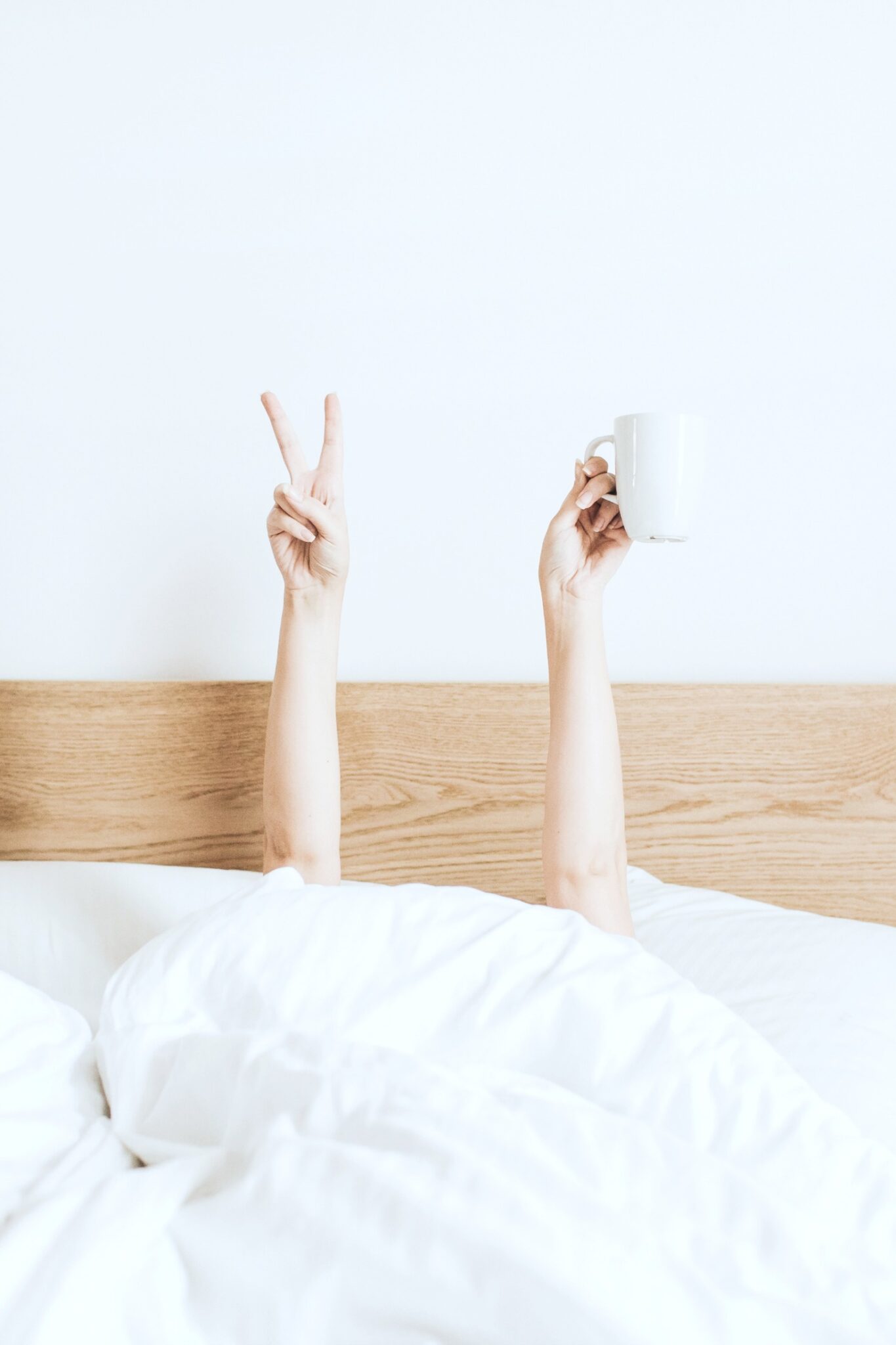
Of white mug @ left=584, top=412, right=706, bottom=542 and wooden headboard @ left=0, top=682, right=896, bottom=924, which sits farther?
wooden headboard @ left=0, top=682, right=896, bottom=924

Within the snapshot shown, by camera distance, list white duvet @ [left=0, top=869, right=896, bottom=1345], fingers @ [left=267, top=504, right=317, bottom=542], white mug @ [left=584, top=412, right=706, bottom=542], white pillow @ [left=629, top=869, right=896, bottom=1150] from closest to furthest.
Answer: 1. white duvet @ [left=0, top=869, right=896, bottom=1345]
2. white pillow @ [left=629, top=869, right=896, bottom=1150]
3. white mug @ [left=584, top=412, right=706, bottom=542]
4. fingers @ [left=267, top=504, right=317, bottom=542]

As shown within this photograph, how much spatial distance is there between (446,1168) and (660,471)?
1.96 feet

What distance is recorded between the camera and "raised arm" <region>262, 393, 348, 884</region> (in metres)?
1.09

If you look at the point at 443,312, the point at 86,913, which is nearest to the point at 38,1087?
the point at 86,913

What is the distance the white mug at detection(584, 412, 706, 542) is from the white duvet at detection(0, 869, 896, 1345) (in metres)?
0.38

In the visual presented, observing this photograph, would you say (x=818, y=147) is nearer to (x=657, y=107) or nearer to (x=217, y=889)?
(x=657, y=107)

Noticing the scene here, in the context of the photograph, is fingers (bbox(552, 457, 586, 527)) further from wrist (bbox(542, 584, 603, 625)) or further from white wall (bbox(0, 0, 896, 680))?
white wall (bbox(0, 0, 896, 680))

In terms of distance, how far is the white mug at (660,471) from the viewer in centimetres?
89

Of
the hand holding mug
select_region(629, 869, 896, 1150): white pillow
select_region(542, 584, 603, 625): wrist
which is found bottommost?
select_region(629, 869, 896, 1150): white pillow

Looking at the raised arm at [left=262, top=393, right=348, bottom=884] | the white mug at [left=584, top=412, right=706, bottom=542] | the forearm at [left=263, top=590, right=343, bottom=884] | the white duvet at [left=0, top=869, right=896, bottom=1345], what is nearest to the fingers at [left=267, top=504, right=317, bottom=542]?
the raised arm at [left=262, top=393, right=348, bottom=884]

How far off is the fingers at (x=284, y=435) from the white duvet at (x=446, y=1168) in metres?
0.59

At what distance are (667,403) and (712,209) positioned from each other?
245mm

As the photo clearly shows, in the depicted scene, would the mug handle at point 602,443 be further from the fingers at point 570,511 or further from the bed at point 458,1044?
the bed at point 458,1044

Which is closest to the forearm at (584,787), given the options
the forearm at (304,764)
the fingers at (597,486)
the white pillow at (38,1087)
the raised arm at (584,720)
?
the raised arm at (584,720)
